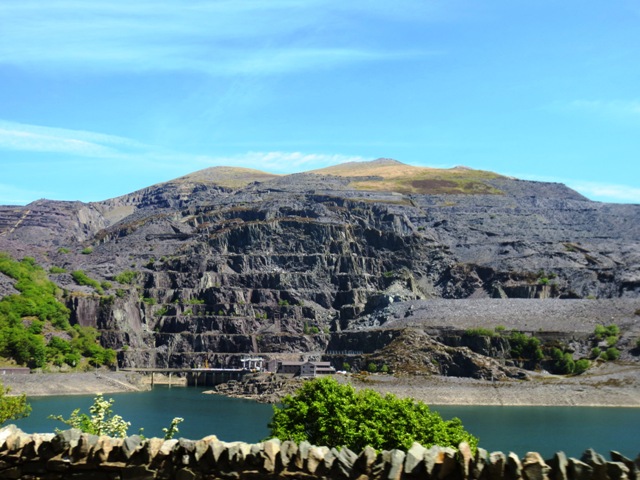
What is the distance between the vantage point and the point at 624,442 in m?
95.1

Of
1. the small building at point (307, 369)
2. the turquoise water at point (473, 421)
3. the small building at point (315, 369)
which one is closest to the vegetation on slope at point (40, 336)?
the turquoise water at point (473, 421)

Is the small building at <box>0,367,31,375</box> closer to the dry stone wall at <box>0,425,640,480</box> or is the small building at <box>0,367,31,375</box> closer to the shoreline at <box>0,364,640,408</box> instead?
the shoreline at <box>0,364,640,408</box>

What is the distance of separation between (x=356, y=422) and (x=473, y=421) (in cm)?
7832

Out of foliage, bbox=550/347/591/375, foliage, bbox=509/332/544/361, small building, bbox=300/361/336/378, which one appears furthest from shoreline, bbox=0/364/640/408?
small building, bbox=300/361/336/378

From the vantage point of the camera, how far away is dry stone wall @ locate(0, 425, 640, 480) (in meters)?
11.7

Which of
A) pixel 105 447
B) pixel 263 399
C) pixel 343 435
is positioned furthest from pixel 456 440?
pixel 263 399

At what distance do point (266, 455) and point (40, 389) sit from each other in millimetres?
146109

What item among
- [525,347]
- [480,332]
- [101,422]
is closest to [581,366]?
[525,347]

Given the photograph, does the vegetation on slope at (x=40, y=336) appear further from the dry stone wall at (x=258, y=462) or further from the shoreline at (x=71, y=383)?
the dry stone wall at (x=258, y=462)

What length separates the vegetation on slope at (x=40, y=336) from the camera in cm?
16725

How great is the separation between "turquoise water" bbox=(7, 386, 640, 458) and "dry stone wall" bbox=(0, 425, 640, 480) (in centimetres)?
6224

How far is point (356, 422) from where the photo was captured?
3916cm

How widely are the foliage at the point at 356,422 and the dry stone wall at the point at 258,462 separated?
2359 centimetres

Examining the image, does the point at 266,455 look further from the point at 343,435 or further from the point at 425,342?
the point at 425,342
